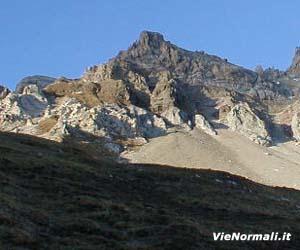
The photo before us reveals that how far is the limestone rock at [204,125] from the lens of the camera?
177m

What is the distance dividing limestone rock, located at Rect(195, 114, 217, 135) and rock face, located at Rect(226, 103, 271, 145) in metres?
9.99

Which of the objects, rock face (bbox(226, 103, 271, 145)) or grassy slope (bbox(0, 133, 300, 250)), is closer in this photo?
grassy slope (bbox(0, 133, 300, 250))

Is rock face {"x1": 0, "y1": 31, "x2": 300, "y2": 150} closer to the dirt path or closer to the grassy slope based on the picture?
the dirt path

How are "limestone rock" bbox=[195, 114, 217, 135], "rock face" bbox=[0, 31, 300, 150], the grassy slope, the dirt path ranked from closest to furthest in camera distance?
the grassy slope → the dirt path → "rock face" bbox=[0, 31, 300, 150] → "limestone rock" bbox=[195, 114, 217, 135]

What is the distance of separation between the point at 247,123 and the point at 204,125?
1766 centimetres

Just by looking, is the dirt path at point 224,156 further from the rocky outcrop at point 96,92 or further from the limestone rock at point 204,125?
the rocky outcrop at point 96,92

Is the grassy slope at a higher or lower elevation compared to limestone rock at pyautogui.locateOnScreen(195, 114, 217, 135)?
lower

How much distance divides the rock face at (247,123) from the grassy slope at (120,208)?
380ft

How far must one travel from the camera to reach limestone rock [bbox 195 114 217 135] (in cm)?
17662

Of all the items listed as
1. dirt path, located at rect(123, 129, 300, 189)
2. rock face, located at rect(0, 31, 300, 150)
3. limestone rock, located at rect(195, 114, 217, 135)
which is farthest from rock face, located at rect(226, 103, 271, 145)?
dirt path, located at rect(123, 129, 300, 189)

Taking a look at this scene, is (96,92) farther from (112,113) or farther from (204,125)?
(204,125)

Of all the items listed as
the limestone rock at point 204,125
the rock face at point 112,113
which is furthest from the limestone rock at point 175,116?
the limestone rock at point 204,125

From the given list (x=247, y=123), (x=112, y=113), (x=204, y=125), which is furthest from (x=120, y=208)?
(x=247, y=123)

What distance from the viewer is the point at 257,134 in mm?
186625
